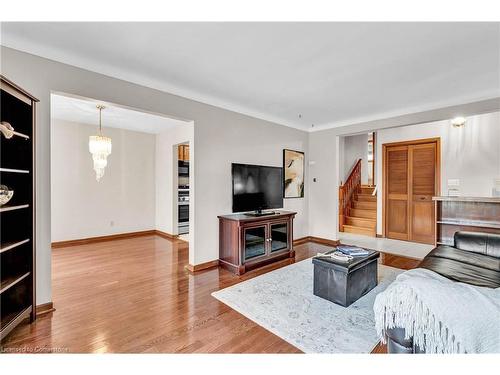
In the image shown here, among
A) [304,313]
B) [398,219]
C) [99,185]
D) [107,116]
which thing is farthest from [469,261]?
[99,185]

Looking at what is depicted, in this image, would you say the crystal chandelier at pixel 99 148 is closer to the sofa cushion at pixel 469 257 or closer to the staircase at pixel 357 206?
the sofa cushion at pixel 469 257

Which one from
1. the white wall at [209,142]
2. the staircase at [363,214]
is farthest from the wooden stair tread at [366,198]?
the white wall at [209,142]

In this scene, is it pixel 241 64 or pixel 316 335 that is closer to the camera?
pixel 316 335

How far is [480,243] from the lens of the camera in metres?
2.71

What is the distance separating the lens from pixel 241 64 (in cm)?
245

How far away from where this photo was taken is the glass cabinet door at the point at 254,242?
336cm

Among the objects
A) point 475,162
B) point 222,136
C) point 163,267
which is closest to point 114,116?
point 222,136

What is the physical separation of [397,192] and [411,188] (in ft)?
0.95

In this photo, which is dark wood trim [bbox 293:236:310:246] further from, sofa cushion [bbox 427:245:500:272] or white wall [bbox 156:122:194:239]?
white wall [bbox 156:122:194:239]

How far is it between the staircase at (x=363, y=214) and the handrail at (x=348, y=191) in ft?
0.20

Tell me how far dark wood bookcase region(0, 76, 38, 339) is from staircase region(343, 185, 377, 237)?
5976mm

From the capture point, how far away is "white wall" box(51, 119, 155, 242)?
15.1 ft

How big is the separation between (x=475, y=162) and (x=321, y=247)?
321cm
